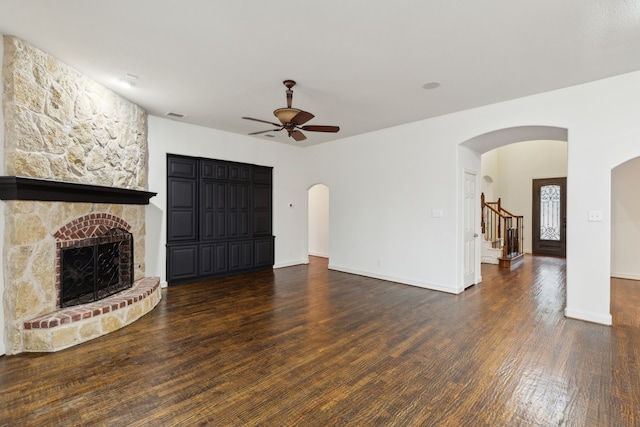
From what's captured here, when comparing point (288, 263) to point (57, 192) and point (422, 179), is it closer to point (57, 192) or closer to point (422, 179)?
point (422, 179)

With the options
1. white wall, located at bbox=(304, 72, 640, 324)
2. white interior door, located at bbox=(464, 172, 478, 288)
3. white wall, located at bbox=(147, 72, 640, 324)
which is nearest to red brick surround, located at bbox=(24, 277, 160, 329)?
white wall, located at bbox=(147, 72, 640, 324)

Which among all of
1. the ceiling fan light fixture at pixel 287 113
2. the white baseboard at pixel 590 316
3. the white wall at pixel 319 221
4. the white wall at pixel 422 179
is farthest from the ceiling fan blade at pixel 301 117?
the white wall at pixel 319 221

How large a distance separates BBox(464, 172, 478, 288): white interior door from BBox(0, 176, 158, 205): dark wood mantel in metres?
5.17

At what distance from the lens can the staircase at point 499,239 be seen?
760cm

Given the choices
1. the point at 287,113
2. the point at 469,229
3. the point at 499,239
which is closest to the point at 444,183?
the point at 469,229

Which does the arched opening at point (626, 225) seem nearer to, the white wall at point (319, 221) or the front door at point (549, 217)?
the front door at point (549, 217)

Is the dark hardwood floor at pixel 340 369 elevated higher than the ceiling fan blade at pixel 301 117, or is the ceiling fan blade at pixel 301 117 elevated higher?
the ceiling fan blade at pixel 301 117

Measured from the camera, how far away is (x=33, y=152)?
3152 millimetres

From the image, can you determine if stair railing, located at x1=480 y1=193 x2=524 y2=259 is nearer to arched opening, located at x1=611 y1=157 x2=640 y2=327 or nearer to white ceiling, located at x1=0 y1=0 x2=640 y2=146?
arched opening, located at x1=611 y1=157 x2=640 y2=327

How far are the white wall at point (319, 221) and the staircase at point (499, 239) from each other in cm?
414

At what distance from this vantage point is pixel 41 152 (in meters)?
3.24

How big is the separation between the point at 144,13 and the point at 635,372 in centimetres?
496

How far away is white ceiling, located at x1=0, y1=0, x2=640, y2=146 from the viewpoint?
2479 mm

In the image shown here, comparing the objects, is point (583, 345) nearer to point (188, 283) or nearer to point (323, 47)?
point (323, 47)
